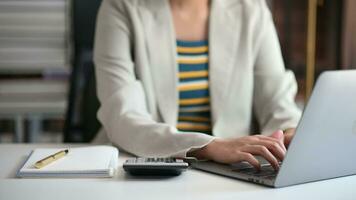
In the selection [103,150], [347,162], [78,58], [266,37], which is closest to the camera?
[347,162]

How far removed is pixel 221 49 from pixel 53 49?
4.47 feet

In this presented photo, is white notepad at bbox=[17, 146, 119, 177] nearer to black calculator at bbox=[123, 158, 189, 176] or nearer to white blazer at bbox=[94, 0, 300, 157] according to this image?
black calculator at bbox=[123, 158, 189, 176]

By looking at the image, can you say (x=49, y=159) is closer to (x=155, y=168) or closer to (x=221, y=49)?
(x=155, y=168)

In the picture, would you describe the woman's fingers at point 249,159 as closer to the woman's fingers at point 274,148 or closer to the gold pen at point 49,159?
the woman's fingers at point 274,148

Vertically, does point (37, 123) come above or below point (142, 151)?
below

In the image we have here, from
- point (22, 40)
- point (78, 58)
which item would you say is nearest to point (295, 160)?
point (78, 58)

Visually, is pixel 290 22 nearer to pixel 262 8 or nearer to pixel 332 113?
pixel 262 8

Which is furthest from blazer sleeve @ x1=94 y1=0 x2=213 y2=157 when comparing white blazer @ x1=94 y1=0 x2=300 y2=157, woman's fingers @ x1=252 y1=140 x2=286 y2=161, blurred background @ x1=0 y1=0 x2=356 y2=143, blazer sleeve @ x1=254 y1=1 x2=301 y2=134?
blurred background @ x1=0 y1=0 x2=356 y2=143

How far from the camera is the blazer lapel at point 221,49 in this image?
5.07 feet

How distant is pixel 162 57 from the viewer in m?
1.53

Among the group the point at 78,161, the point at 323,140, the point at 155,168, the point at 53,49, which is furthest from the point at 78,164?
the point at 53,49

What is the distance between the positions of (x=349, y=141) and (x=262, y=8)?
78 centimetres

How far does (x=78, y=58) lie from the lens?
2.10 meters

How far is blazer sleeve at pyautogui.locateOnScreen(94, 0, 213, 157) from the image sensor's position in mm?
1160
